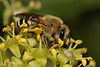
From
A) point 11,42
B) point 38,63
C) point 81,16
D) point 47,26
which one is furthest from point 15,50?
point 81,16

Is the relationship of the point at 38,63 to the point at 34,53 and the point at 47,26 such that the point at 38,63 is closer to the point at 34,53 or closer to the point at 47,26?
the point at 34,53

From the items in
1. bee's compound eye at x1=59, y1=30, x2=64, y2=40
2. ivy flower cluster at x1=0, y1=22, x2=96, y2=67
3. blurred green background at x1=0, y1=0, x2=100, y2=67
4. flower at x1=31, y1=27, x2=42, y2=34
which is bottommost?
ivy flower cluster at x1=0, y1=22, x2=96, y2=67

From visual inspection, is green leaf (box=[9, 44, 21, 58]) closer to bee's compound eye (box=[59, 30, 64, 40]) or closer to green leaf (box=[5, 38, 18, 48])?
green leaf (box=[5, 38, 18, 48])

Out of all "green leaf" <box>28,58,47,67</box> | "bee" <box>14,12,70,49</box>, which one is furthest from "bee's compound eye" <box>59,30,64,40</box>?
"green leaf" <box>28,58,47,67</box>

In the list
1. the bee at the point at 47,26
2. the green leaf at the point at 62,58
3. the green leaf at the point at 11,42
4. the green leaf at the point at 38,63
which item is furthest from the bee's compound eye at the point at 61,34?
the green leaf at the point at 11,42

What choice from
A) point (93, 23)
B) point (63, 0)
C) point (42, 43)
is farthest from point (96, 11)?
point (42, 43)
